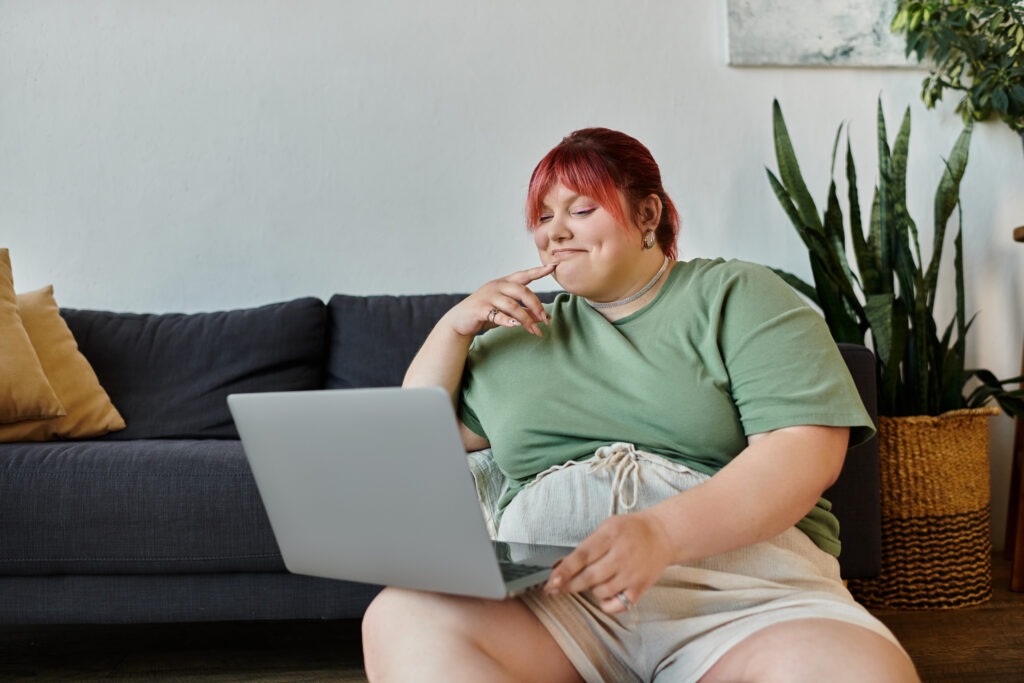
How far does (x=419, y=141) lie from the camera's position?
280 cm

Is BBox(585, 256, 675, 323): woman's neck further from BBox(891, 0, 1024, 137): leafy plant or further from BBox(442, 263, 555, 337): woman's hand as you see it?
BBox(891, 0, 1024, 137): leafy plant

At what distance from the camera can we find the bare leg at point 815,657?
0.87m

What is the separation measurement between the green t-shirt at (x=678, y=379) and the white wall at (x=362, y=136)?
5.06 ft

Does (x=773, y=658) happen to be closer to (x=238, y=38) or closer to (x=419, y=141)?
(x=419, y=141)

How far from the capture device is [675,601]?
103 centimetres

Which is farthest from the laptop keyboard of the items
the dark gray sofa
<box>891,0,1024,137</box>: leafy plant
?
<box>891,0,1024,137</box>: leafy plant

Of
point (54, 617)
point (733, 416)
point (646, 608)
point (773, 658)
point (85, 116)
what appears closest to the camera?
point (773, 658)

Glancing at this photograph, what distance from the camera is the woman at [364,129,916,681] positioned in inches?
36.7

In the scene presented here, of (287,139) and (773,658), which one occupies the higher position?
(287,139)

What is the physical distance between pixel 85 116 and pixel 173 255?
0.47 m

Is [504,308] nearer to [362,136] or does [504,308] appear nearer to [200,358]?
[200,358]

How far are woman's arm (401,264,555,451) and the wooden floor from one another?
2.81 ft

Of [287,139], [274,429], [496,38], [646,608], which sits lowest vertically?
[646,608]

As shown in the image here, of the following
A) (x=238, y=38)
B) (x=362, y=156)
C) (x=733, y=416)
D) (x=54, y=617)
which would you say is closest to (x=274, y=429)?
(x=733, y=416)
